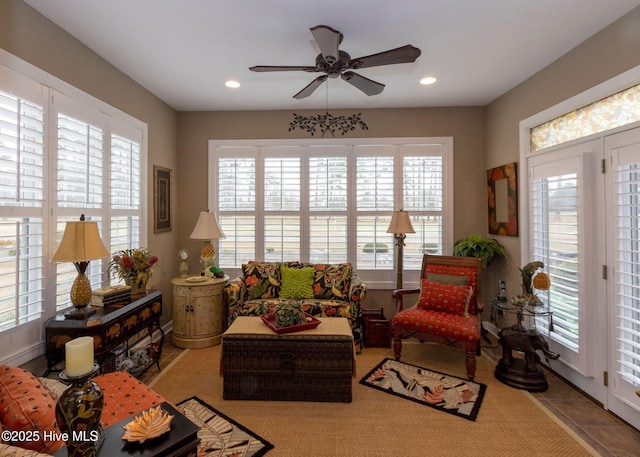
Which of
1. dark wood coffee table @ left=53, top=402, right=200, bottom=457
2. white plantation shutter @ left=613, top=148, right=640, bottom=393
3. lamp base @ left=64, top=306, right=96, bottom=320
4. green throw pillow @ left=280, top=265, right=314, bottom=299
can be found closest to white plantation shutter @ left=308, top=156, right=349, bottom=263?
green throw pillow @ left=280, top=265, right=314, bottom=299

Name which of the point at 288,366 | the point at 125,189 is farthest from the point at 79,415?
the point at 125,189

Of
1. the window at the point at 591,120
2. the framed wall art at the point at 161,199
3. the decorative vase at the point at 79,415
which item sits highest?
the window at the point at 591,120

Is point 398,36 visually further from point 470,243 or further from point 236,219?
point 236,219

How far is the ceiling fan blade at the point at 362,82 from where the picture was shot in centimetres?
248

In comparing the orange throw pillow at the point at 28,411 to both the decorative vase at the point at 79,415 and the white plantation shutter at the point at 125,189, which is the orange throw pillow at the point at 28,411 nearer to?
the decorative vase at the point at 79,415

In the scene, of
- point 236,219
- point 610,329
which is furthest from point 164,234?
point 610,329

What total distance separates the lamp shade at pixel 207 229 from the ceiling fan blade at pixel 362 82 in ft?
7.63

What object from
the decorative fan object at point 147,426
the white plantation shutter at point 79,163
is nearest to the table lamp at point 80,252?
the white plantation shutter at point 79,163

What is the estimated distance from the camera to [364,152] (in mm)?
4254

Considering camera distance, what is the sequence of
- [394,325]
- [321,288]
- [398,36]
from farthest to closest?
[321,288] → [394,325] → [398,36]

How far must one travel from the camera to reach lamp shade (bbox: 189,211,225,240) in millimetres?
3734

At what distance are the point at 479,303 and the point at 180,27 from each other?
3.82 meters

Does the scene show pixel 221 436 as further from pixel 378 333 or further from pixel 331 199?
pixel 331 199

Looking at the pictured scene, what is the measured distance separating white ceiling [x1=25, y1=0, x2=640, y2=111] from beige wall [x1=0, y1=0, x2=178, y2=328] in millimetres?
99
